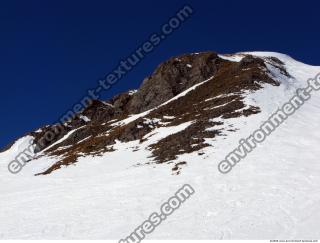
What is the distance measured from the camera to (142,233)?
21781mm

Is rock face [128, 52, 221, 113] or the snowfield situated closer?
the snowfield

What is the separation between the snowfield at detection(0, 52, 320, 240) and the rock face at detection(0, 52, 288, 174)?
2.73m

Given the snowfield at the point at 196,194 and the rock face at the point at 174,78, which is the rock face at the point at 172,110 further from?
the snowfield at the point at 196,194

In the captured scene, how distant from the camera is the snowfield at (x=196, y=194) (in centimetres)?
2186

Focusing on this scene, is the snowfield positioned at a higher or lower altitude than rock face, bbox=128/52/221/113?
lower

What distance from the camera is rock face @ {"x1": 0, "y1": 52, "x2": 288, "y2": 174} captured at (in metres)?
48.1

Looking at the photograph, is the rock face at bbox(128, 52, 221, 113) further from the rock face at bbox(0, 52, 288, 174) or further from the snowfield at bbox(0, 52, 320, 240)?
the snowfield at bbox(0, 52, 320, 240)

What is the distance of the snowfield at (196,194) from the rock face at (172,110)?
2.73 metres

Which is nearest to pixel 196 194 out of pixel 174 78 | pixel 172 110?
pixel 172 110

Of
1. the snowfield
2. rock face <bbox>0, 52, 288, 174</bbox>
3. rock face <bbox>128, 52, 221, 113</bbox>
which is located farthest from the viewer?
rock face <bbox>128, 52, 221, 113</bbox>

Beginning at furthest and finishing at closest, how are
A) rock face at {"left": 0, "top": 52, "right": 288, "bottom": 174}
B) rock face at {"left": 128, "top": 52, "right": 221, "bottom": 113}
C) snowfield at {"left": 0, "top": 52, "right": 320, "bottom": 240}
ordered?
rock face at {"left": 128, "top": 52, "right": 221, "bottom": 113}
rock face at {"left": 0, "top": 52, "right": 288, "bottom": 174}
snowfield at {"left": 0, "top": 52, "right": 320, "bottom": 240}

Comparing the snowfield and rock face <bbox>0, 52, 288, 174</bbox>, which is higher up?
rock face <bbox>0, 52, 288, 174</bbox>

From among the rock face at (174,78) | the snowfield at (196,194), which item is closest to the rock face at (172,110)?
the rock face at (174,78)

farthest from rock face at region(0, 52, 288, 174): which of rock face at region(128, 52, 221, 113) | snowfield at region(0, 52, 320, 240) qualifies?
snowfield at region(0, 52, 320, 240)
